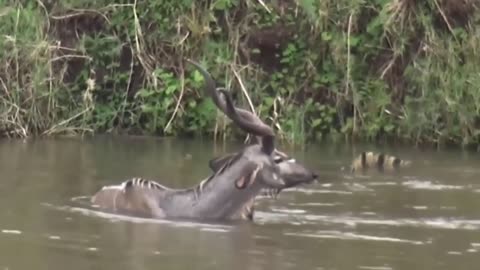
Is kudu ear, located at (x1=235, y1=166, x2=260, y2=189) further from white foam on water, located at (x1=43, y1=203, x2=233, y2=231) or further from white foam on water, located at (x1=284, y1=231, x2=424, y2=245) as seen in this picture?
white foam on water, located at (x1=284, y1=231, x2=424, y2=245)

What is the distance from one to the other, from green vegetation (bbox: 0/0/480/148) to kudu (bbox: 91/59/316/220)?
20.9 feet

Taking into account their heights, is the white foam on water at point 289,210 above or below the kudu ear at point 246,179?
below

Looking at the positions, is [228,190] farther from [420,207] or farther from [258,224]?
[420,207]

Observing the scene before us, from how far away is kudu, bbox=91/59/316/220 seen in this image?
11.3 metres

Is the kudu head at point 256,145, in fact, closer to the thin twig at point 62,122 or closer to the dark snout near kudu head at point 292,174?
the dark snout near kudu head at point 292,174

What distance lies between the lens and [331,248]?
1016cm

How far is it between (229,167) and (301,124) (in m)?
6.69

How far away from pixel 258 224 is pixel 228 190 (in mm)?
372

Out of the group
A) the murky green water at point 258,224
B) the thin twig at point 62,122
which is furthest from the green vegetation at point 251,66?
the murky green water at point 258,224

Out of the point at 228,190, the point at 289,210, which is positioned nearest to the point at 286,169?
the point at 228,190

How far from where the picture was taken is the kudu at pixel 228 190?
37.1 ft

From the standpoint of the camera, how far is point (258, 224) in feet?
37.0

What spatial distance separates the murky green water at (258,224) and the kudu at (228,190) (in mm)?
Result: 260

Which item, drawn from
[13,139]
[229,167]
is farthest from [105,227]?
[13,139]
